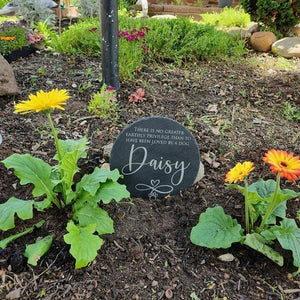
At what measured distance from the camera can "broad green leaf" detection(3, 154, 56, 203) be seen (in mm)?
2166

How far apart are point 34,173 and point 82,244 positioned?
59 centimetres

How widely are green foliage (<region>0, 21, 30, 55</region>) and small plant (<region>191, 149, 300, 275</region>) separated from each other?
3.67m

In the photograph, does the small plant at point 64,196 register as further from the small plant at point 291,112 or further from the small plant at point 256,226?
the small plant at point 291,112

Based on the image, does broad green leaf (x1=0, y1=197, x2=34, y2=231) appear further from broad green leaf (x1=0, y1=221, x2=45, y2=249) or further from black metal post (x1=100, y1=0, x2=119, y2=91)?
black metal post (x1=100, y1=0, x2=119, y2=91)

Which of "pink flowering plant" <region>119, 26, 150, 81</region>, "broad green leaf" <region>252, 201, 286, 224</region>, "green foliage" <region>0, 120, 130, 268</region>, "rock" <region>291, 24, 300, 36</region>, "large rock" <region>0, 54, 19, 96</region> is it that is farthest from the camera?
"rock" <region>291, 24, 300, 36</region>

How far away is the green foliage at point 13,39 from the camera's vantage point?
4.70 metres

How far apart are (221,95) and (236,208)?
1.80 m

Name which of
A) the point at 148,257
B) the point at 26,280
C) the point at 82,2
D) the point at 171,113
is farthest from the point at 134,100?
the point at 82,2

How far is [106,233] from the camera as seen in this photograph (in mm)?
2109

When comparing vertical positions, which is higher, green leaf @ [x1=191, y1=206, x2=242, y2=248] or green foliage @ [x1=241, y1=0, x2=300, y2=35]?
green foliage @ [x1=241, y1=0, x2=300, y2=35]

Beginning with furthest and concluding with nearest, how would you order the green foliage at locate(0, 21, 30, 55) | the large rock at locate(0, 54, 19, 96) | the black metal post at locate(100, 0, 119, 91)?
the green foliage at locate(0, 21, 30, 55)
the large rock at locate(0, 54, 19, 96)
the black metal post at locate(100, 0, 119, 91)

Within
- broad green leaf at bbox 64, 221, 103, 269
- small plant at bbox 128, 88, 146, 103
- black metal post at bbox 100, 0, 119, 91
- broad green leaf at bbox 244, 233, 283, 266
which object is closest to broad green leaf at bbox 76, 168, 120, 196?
broad green leaf at bbox 64, 221, 103, 269

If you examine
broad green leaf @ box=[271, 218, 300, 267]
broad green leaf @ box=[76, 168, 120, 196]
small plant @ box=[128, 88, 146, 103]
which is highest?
broad green leaf @ box=[76, 168, 120, 196]

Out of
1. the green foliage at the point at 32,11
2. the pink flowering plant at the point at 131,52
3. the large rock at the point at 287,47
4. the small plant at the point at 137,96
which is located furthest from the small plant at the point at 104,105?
the green foliage at the point at 32,11
